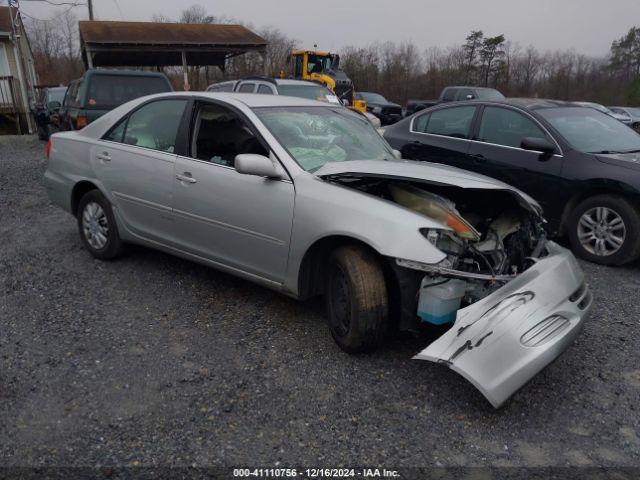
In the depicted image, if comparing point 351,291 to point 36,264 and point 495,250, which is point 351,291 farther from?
point 36,264

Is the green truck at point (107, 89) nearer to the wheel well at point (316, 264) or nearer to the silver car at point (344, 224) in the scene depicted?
the silver car at point (344, 224)

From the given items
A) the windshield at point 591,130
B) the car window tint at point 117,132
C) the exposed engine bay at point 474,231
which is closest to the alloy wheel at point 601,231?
the windshield at point 591,130

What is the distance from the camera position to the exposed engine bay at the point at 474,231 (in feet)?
9.91

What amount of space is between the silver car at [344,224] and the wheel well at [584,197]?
2.03 m

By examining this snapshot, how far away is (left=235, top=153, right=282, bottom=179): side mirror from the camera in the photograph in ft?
11.4

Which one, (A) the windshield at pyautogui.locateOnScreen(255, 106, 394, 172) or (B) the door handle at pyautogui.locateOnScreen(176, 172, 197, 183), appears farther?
(B) the door handle at pyautogui.locateOnScreen(176, 172, 197, 183)

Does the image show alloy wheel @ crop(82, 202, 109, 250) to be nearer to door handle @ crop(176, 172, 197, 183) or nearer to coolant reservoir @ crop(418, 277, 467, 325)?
door handle @ crop(176, 172, 197, 183)

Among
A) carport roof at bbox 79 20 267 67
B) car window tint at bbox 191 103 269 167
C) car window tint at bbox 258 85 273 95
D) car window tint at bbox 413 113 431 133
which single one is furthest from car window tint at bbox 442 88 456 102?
car window tint at bbox 191 103 269 167

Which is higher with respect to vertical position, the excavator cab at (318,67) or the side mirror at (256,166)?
the side mirror at (256,166)

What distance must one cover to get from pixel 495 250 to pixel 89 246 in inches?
143

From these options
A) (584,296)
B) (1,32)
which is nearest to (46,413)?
(584,296)

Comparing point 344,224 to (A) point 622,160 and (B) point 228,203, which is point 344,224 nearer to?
(B) point 228,203

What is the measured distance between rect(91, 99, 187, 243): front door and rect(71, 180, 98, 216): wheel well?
10.3 inches

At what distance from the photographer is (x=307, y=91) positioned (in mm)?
11953
